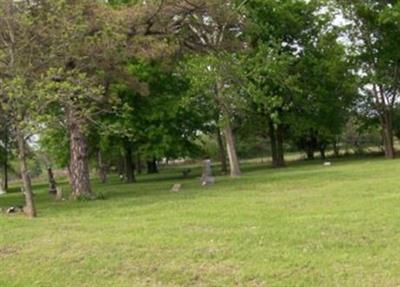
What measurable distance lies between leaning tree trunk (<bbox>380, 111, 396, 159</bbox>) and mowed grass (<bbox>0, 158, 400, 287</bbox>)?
27.0 meters

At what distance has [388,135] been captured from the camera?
42125 millimetres

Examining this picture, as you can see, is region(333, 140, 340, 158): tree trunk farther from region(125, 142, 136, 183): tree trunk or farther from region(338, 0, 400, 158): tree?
region(125, 142, 136, 183): tree trunk

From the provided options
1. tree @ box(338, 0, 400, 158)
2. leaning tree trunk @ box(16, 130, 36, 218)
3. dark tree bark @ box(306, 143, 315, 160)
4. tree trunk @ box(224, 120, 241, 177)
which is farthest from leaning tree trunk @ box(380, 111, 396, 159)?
leaning tree trunk @ box(16, 130, 36, 218)

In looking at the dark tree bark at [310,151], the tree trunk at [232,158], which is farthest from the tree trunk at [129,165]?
the dark tree bark at [310,151]

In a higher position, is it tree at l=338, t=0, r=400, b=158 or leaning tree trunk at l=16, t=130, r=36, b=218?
tree at l=338, t=0, r=400, b=158

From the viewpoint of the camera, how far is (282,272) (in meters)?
8.10

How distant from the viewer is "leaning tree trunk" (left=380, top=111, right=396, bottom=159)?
41.2 m

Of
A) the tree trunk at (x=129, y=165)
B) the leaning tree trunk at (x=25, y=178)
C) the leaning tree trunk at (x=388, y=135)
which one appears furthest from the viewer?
the leaning tree trunk at (x=388, y=135)

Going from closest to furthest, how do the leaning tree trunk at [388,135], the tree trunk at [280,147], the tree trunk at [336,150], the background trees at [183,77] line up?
the background trees at [183,77]
the leaning tree trunk at [388,135]
the tree trunk at [280,147]
the tree trunk at [336,150]

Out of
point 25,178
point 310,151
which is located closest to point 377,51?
point 310,151

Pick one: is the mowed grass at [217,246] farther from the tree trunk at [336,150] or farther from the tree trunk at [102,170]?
the tree trunk at [336,150]

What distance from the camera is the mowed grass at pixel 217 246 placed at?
8141 mm

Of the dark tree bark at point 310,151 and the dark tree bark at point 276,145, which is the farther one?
the dark tree bark at point 310,151

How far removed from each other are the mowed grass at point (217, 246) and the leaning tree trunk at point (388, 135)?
26978 millimetres
